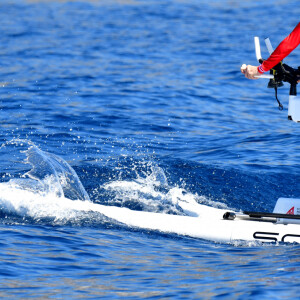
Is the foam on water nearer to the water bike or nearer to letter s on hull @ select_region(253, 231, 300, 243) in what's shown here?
letter s on hull @ select_region(253, 231, 300, 243)

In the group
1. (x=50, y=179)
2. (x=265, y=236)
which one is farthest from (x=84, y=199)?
(x=265, y=236)

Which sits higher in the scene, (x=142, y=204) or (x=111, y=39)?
(x=111, y=39)

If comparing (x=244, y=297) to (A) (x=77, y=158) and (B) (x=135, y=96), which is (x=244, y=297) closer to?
(A) (x=77, y=158)

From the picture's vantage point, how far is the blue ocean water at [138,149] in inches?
220

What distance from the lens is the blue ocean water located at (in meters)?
5.60

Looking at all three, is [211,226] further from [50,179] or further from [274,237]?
[50,179]

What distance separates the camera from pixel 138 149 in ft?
33.4

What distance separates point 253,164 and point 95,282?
4.46 m

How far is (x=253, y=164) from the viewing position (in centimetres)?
935

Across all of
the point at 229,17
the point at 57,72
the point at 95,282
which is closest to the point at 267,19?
the point at 229,17

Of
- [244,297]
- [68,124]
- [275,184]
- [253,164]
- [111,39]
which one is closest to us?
[244,297]

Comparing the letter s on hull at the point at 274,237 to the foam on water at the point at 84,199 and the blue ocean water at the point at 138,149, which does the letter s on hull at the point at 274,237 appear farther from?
the foam on water at the point at 84,199

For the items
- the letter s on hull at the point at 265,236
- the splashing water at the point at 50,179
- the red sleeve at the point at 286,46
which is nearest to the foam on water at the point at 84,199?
the splashing water at the point at 50,179

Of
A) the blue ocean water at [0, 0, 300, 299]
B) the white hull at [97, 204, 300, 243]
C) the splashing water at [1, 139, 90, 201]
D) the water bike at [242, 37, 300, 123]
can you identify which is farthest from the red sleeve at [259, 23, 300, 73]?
the splashing water at [1, 139, 90, 201]
